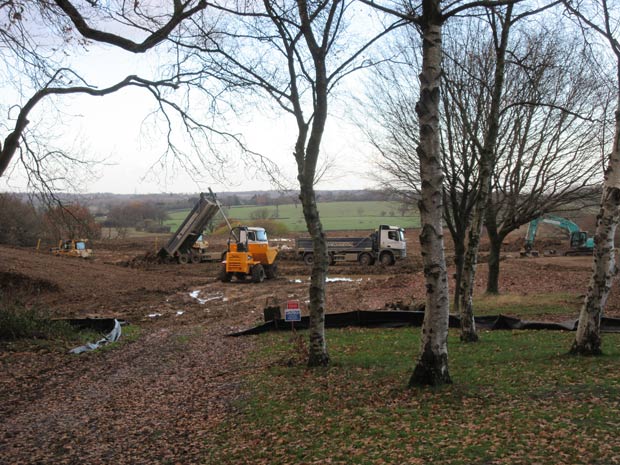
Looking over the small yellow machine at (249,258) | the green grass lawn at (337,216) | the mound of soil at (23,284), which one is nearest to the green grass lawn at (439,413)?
the mound of soil at (23,284)

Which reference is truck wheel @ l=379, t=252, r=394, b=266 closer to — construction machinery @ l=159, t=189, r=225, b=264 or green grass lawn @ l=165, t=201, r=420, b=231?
construction machinery @ l=159, t=189, r=225, b=264

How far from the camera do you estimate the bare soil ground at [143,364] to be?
258 inches

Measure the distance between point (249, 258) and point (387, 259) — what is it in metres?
10.2

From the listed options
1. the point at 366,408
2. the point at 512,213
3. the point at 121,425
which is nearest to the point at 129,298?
the point at 512,213

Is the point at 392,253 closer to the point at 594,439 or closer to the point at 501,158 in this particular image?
the point at 501,158

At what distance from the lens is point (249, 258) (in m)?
28.8

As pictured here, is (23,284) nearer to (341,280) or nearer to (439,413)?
(341,280)

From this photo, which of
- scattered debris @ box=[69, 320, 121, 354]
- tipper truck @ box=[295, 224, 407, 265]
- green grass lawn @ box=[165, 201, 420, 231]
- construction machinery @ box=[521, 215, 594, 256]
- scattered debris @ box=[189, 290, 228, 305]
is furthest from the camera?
green grass lawn @ box=[165, 201, 420, 231]

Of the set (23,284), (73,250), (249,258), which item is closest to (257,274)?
(249,258)

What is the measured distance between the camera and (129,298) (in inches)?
878

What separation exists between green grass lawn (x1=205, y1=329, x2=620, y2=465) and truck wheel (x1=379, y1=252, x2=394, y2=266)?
25726 millimetres

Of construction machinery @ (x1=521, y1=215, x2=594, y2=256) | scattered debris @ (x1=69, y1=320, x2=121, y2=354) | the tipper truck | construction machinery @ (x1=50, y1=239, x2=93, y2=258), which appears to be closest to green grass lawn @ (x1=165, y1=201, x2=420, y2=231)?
construction machinery @ (x1=50, y1=239, x2=93, y2=258)

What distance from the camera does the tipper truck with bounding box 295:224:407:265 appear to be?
35.6 m

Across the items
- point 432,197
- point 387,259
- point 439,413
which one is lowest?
point 439,413
